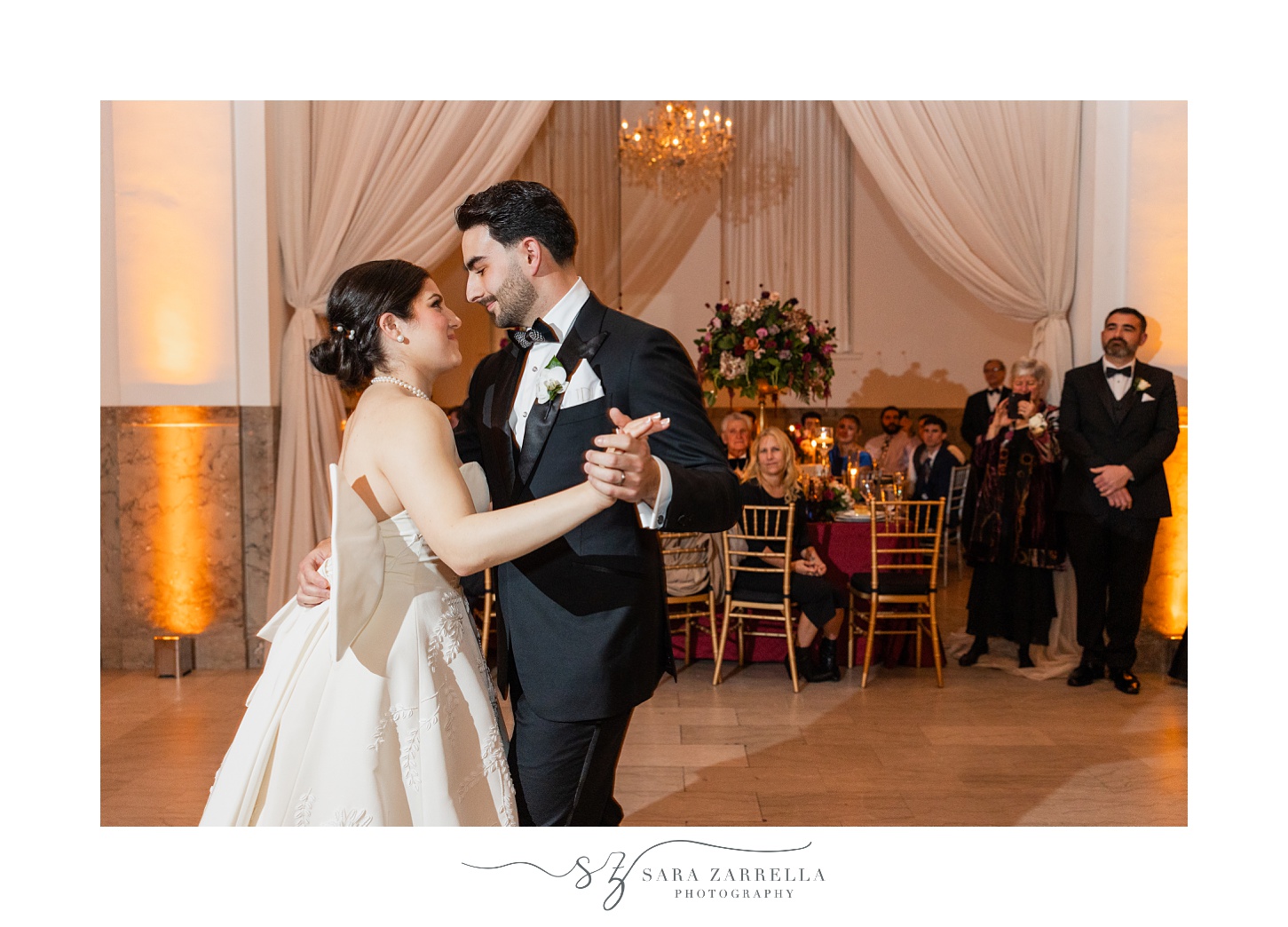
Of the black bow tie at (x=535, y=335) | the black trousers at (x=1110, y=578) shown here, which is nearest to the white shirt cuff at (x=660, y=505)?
the black bow tie at (x=535, y=335)

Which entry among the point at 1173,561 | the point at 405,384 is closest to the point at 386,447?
the point at 405,384

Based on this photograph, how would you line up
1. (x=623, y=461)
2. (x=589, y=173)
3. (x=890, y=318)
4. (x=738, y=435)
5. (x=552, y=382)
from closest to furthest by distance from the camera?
1. (x=623, y=461)
2. (x=552, y=382)
3. (x=738, y=435)
4. (x=589, y=173)
5. (x=890, y=318)

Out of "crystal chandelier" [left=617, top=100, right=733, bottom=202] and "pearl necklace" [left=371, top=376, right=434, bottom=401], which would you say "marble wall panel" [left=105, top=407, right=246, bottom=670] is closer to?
"pearl necklace" [left=371, top=376, right=434, bottom=401]

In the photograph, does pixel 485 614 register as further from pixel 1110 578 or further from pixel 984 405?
pixel 984 405

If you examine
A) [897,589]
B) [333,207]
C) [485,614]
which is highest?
[333,207]

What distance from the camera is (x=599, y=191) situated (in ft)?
32.2

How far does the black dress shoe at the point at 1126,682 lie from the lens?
16.6 feet

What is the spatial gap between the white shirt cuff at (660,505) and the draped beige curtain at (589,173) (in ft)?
26.0

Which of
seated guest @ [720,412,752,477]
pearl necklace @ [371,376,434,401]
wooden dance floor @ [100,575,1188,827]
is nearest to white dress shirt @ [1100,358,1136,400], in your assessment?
wooden dance floor @ [100,575,1188,827]

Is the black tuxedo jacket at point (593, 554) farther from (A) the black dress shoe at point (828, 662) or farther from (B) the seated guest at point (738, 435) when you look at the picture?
(B) the seated guest at point (738, 435)

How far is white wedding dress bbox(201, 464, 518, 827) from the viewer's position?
1958 millimetres

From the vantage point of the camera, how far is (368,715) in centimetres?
197

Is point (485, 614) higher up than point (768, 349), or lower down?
lower down

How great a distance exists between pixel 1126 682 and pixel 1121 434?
129cm
